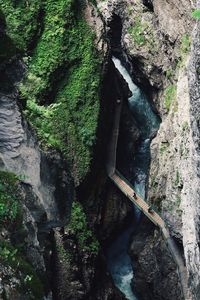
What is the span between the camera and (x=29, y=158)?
11062 millimetres

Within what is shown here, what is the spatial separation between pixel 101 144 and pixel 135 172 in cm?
280

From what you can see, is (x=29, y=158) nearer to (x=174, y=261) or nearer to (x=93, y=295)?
(x=93, y=295)

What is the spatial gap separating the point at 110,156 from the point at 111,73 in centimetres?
310

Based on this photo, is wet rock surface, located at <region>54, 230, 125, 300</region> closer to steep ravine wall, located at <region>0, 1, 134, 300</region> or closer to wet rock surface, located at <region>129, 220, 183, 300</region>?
steep ravine wall, located at <region>0, 1, 134, 300</region>

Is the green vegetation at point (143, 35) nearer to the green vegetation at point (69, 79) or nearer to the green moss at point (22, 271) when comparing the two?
the green vegetation at point (69, 79)

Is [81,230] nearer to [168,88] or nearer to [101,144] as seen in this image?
[101,144]

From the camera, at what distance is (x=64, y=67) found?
16.2 meters

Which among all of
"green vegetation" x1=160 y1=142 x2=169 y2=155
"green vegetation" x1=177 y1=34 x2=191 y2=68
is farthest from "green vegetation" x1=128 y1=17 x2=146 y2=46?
"green vegetation" x1=160 y1=142 x2=169 y2=155

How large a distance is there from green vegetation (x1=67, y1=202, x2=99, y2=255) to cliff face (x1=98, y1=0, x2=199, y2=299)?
8.11ft

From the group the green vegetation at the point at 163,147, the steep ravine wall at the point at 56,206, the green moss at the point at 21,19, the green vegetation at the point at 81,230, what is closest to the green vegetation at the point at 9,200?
the steep ravine wall at the point at 56,206

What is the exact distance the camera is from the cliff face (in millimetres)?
12211

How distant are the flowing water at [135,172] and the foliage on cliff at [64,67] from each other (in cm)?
395

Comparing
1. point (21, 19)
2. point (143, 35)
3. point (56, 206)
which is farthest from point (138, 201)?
point (21, 19)

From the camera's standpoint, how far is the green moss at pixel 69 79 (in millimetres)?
15203
